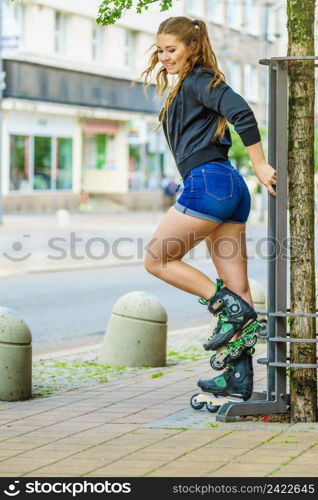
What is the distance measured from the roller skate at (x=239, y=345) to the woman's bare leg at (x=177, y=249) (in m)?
0.26

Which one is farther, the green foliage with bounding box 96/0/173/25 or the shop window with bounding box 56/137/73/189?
the shop window with bounding box 56/137/73/189

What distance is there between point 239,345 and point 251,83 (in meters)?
59.3

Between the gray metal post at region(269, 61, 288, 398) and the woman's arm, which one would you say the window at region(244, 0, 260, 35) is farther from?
the woman's arm

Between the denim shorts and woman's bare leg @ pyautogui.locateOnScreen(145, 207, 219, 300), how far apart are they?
0.04 m

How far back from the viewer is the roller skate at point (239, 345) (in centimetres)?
612

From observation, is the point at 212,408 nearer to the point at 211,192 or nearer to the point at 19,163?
the point at 211,192

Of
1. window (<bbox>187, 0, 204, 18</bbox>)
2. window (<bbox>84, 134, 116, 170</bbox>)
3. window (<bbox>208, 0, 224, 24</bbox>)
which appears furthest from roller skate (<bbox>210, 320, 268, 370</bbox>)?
window (<bbox>208, 0, 224, 24</bbox>)

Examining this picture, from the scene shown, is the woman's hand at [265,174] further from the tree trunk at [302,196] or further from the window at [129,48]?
the window at [129,48]

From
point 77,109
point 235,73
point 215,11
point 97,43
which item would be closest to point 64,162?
point 77,109

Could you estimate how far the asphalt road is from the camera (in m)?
12.7

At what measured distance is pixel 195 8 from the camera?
58781 mm

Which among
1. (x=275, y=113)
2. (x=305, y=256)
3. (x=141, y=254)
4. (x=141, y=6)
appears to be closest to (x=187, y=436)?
(x=305, y=256)

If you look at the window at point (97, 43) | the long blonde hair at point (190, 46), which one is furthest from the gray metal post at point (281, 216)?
the window at point (97, 43)

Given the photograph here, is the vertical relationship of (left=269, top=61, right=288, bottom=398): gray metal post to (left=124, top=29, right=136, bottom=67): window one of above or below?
below
